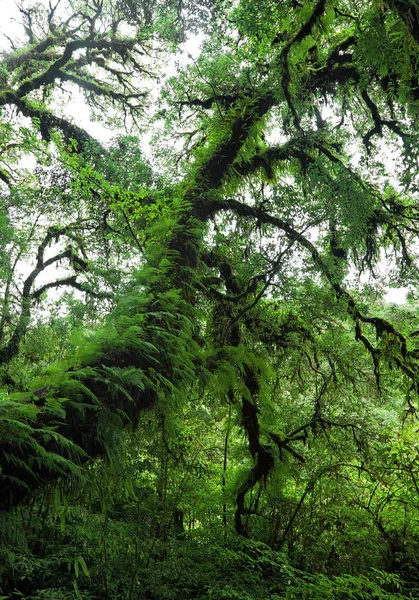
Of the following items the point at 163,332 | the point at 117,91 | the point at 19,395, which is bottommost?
the point at 19,395

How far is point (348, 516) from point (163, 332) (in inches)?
237

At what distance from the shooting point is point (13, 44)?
1109cm

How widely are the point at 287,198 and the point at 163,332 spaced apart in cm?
338

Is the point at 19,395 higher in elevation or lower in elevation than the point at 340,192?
lower

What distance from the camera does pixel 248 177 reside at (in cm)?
721

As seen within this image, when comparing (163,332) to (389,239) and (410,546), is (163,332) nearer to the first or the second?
(389,239)

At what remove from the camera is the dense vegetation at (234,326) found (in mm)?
3861

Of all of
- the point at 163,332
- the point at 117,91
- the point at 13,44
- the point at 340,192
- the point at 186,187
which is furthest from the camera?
the point at 117,91

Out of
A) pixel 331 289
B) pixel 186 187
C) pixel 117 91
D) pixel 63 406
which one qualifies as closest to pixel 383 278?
pixel 331 289

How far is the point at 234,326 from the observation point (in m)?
7.09

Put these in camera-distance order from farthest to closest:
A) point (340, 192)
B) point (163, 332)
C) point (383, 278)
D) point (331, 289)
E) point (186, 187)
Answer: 1. point (383, 278)
2. point (331, 289)
3. point (186, 187)
4. point (340, 192)
5. point (163, 332)

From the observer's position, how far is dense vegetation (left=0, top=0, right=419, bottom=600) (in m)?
3.86

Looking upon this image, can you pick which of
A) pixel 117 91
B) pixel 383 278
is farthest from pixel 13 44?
pixel 383 278

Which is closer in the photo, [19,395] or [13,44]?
[19,395]
